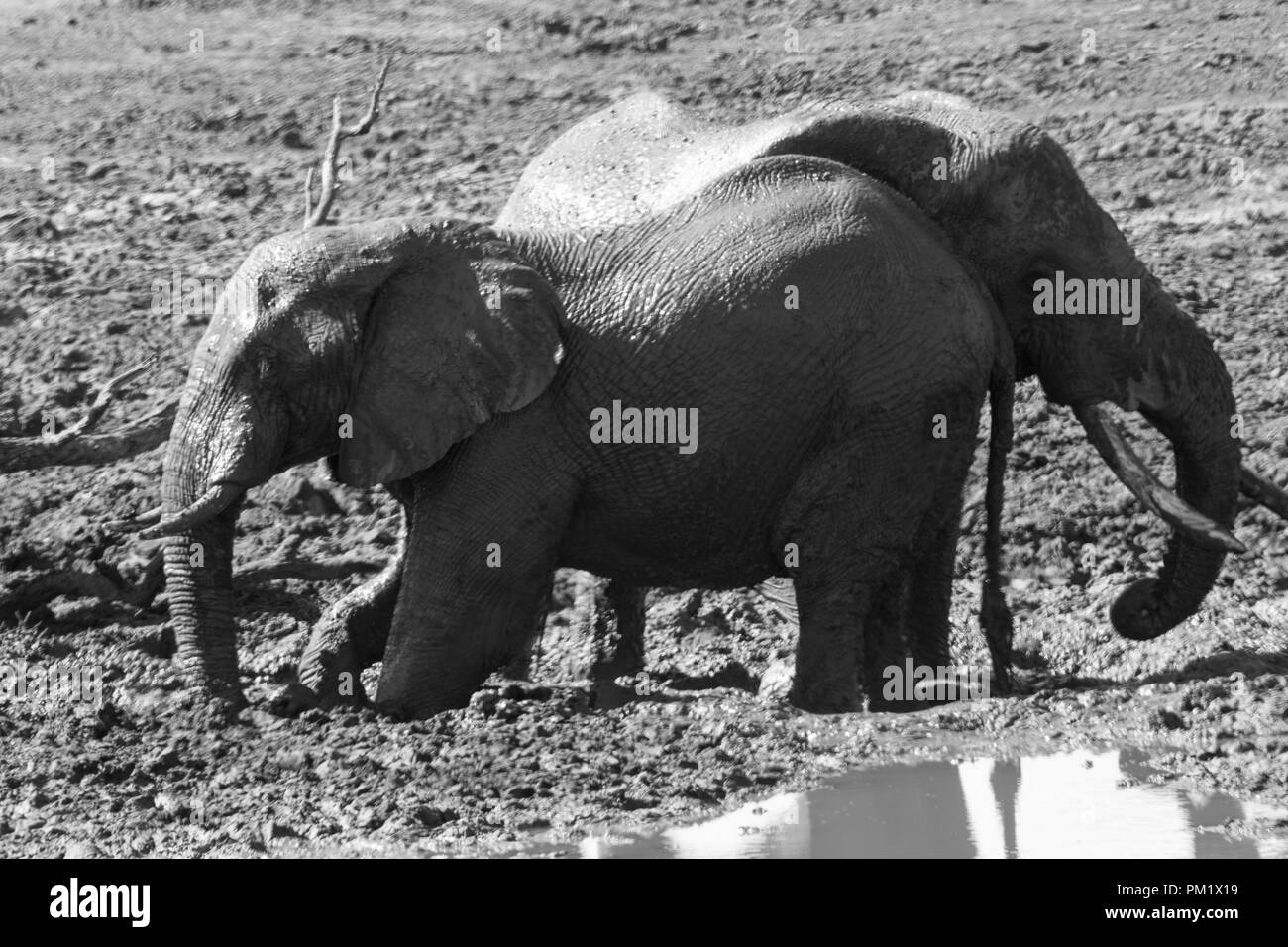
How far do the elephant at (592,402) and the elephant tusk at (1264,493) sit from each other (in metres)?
1.95

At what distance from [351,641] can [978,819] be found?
9.75 feet

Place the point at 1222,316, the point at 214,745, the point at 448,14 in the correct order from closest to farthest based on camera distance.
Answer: the point at 214,745
the point at 1222,316
the point at 448,14

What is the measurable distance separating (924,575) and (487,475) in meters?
2.20

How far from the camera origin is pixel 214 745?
10156 millimetres

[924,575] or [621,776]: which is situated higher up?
[924,575]

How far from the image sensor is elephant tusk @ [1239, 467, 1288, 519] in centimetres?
1237

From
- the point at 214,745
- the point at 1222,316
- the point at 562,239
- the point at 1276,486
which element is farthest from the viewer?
the point at 1222,316

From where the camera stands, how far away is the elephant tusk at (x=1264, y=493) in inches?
487

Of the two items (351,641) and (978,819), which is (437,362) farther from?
(978,819)

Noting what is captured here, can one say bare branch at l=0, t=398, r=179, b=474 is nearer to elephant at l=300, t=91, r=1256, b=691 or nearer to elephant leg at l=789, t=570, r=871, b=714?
elephant at l=300, t=91, r=1256, b=691

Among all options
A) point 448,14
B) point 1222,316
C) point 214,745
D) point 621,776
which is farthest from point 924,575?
point 448,14

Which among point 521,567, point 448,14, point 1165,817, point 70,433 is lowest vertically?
point 1165,817

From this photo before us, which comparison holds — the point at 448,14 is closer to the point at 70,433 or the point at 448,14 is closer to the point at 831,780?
the point at 70,433

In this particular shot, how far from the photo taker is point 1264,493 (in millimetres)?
12391
